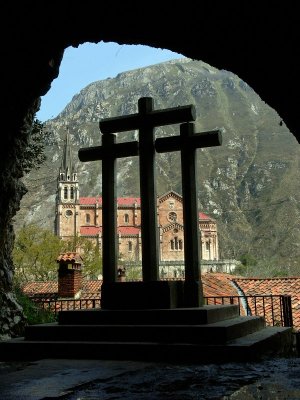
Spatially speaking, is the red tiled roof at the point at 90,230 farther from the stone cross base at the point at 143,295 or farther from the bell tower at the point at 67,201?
the stone cross base at the point at 143,295

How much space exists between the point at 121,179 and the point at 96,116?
45001mm

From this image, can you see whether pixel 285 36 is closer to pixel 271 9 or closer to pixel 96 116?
pixel 271 9

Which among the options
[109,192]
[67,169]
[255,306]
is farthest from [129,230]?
[109,192]

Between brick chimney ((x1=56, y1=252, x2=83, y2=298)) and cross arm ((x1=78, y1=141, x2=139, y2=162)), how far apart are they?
5575 mm

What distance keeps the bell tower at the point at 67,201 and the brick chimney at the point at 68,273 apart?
217 ft

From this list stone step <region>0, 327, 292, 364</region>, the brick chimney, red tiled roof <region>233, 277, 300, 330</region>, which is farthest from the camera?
red tiled roof <region>233, 277, 300, 330</region>

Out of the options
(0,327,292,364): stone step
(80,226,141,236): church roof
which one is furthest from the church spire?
(0,327,292,364): stone step

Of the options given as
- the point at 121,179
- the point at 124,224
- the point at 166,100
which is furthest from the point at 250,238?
the point at 166,100

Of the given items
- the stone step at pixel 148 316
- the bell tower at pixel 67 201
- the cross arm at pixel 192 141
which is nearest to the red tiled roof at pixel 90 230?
the bell tower at pixel 67 201

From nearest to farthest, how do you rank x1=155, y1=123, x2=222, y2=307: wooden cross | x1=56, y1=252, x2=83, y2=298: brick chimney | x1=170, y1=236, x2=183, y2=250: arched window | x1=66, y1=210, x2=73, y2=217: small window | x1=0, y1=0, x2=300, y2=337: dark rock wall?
1. x1=0, y1=0, x2=300, y2=337: dark rock wall
2. x1=155, y1=123, x2=222, y2=307: wooden cross
3. x1=56, y1=252, x2=83, y2=298: brick chimney
4. x1=170, y1=236, x2=183, y2=250: arched window
5. x1=66, y1=210, x2=73, y2=217: small window

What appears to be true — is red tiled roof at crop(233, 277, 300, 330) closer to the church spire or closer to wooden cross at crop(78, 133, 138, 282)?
wooden cross at crop(78, 133, 138, 282)

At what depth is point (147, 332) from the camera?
5.28m

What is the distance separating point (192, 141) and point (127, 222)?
76.8 metres

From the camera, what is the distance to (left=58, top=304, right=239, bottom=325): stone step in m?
5.48
